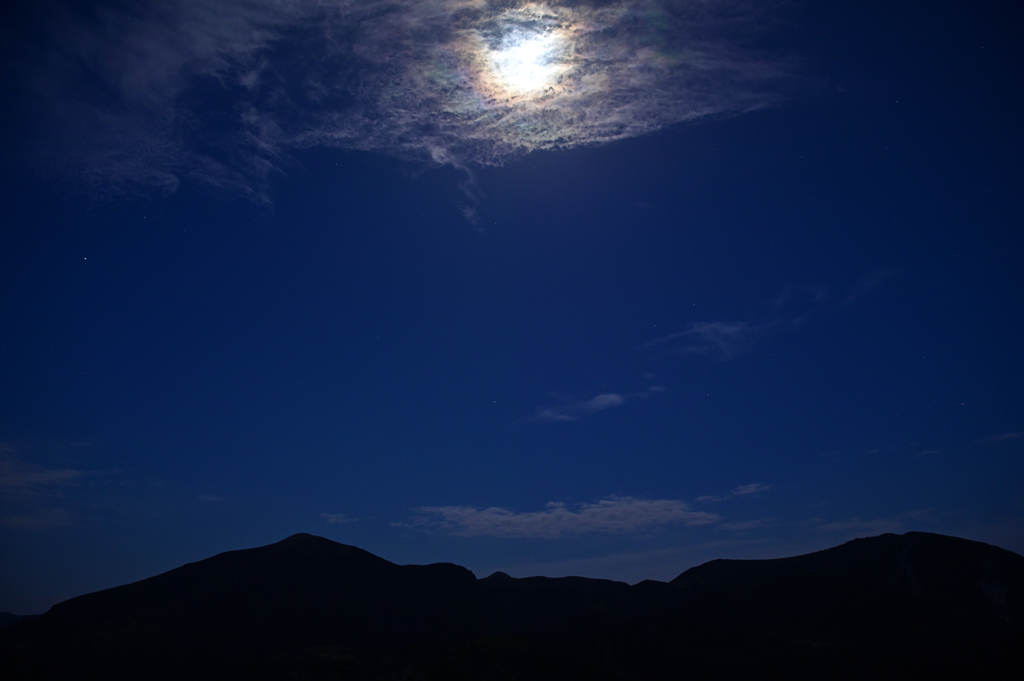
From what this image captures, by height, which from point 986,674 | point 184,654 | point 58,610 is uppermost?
point 58,610

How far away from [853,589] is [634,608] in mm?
36835

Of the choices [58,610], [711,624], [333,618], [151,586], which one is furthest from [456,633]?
[58,610]

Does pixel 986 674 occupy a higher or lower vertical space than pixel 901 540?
lower

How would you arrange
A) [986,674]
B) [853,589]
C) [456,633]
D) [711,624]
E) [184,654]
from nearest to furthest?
1. [986,674]
2. [184,654]
3. [711,624]
4. [853,589]
5. [456,633]

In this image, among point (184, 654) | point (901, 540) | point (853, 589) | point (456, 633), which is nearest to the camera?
point (184, 654)

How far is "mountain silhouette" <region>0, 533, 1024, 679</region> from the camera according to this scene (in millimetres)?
56938

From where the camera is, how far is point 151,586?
3302 inches

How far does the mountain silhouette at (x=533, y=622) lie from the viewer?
56938mm

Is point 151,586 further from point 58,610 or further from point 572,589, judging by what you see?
point 572,589

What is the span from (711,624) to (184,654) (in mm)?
71015

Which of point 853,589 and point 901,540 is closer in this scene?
point 853,589

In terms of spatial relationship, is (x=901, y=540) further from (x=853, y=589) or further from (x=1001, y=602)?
(x=853, y=589)

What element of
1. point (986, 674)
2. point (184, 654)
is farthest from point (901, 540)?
point (184, 654)

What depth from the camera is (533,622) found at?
309 ft
